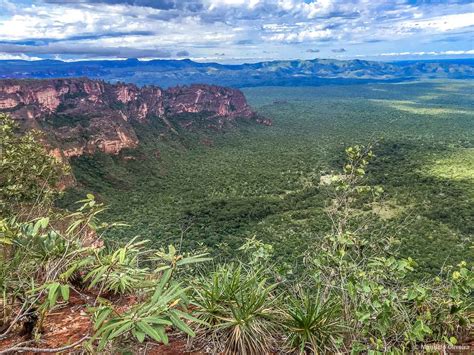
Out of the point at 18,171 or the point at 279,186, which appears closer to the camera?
the point at 18,171

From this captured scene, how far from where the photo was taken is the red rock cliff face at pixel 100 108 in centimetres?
5662

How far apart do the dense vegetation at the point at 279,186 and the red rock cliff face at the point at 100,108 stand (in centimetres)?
357

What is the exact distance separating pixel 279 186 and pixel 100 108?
4322 centimetres

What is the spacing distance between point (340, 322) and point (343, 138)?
8823cm

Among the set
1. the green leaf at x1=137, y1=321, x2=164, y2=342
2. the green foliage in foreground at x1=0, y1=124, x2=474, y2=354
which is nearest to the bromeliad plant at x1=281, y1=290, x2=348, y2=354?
the green foliage in foreground at x1=0, y1=124, x2=474, y2=354

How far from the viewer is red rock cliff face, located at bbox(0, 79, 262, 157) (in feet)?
186

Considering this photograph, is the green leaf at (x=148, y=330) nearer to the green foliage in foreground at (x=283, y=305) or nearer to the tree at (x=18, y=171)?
the green foliage in foreground at (x=283, y=305)

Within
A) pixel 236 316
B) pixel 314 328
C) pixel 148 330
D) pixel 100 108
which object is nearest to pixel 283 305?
pixel 314 328

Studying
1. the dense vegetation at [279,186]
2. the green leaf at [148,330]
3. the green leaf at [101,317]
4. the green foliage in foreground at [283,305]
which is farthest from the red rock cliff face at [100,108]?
the green leaf at [148,330]

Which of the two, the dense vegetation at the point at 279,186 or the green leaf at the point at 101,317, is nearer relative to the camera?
the green leaf at the point at 101,317

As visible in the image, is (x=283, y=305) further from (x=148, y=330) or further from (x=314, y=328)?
(x=148, y=330)

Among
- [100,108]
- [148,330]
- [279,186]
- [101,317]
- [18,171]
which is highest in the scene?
[148,330]

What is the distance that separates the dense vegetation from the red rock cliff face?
3.57 metres

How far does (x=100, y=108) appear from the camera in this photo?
74.3 m
